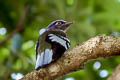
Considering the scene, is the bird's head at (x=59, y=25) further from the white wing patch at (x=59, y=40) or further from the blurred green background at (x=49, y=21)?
the blurred green background at (x=49, y=21)

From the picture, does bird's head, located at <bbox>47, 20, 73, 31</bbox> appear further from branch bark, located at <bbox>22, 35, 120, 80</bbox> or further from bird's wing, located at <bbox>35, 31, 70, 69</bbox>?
branch bark, located at <bbox>22, 35, 120, 80</bbox>

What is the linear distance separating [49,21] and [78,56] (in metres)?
2.92

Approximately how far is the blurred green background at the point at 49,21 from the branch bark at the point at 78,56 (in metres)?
2.42

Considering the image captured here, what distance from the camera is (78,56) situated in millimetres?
2756

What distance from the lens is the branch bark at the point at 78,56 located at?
273 cm

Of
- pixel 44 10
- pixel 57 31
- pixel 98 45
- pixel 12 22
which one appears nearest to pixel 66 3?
pixel 44 10

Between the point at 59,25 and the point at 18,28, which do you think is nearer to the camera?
the point at 59,25

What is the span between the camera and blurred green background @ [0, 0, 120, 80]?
5.35m

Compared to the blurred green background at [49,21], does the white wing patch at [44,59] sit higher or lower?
lower

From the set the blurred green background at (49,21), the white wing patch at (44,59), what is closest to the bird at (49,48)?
the white wing patch at (44,59)

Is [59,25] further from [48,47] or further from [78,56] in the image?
[78,56]

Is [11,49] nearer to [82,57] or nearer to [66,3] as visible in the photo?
[66,3]

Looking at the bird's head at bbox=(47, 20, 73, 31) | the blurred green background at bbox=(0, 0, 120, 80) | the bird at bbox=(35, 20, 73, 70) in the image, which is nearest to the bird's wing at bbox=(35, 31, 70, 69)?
the bird at bbox=(35, 20, 73, 70)

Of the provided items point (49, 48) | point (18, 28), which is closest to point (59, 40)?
point (49, 48)
